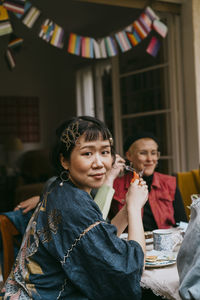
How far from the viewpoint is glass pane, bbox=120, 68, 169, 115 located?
3822mm

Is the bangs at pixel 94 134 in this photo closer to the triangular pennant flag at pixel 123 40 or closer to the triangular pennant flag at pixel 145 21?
the triangular pennant flag at pixel 123 40

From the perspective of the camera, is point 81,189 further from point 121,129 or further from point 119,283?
point 121,129

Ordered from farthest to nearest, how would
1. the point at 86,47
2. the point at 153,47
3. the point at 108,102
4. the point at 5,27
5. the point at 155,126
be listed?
the point at 108,102
the point at 155,126
the point at 153,47
the point at 86,47
the point at 5,27

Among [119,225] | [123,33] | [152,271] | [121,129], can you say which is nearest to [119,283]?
[152,271]

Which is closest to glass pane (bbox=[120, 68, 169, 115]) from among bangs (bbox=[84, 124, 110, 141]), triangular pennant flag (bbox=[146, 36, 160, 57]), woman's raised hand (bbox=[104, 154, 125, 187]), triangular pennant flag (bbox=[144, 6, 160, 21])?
triangular pennant flag (bbox=[146, 36, 160, 57])

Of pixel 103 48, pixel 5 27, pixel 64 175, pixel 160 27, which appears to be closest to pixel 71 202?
pixel 64 175

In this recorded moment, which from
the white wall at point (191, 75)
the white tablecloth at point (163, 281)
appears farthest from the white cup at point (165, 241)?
the white wall at point (191, 75)

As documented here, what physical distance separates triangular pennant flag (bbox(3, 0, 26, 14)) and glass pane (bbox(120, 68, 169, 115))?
1.52m

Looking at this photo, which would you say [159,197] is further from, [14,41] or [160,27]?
[160,27]

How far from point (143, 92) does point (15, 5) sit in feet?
5.59

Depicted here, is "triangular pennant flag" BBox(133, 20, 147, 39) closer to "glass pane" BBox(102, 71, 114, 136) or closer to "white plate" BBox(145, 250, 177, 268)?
"glass pane" BBox(102, 71, 114, 136)

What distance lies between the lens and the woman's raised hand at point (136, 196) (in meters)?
1.33

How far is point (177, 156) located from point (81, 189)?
8.07ft

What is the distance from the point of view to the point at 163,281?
1.22m
